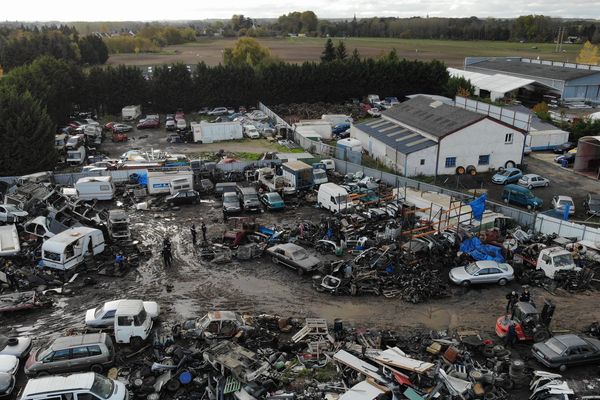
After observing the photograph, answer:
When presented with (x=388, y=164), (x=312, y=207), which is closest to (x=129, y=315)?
(x=312, y=207)

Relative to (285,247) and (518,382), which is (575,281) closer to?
(518,382)

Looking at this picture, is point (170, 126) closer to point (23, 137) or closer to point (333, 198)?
point (23, 137)

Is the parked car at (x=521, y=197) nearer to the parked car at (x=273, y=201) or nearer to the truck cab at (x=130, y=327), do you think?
the parked car at (x=273, y=201)

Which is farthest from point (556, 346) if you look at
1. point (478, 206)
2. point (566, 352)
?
point (478, 206)

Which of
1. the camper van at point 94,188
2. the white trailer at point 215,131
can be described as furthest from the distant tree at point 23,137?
the white trailer at point 215,131

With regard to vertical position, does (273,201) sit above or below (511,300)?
above

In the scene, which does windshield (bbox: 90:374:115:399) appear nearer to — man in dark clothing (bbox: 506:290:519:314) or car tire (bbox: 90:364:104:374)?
car tire (bbox: 90:364:104:374)
